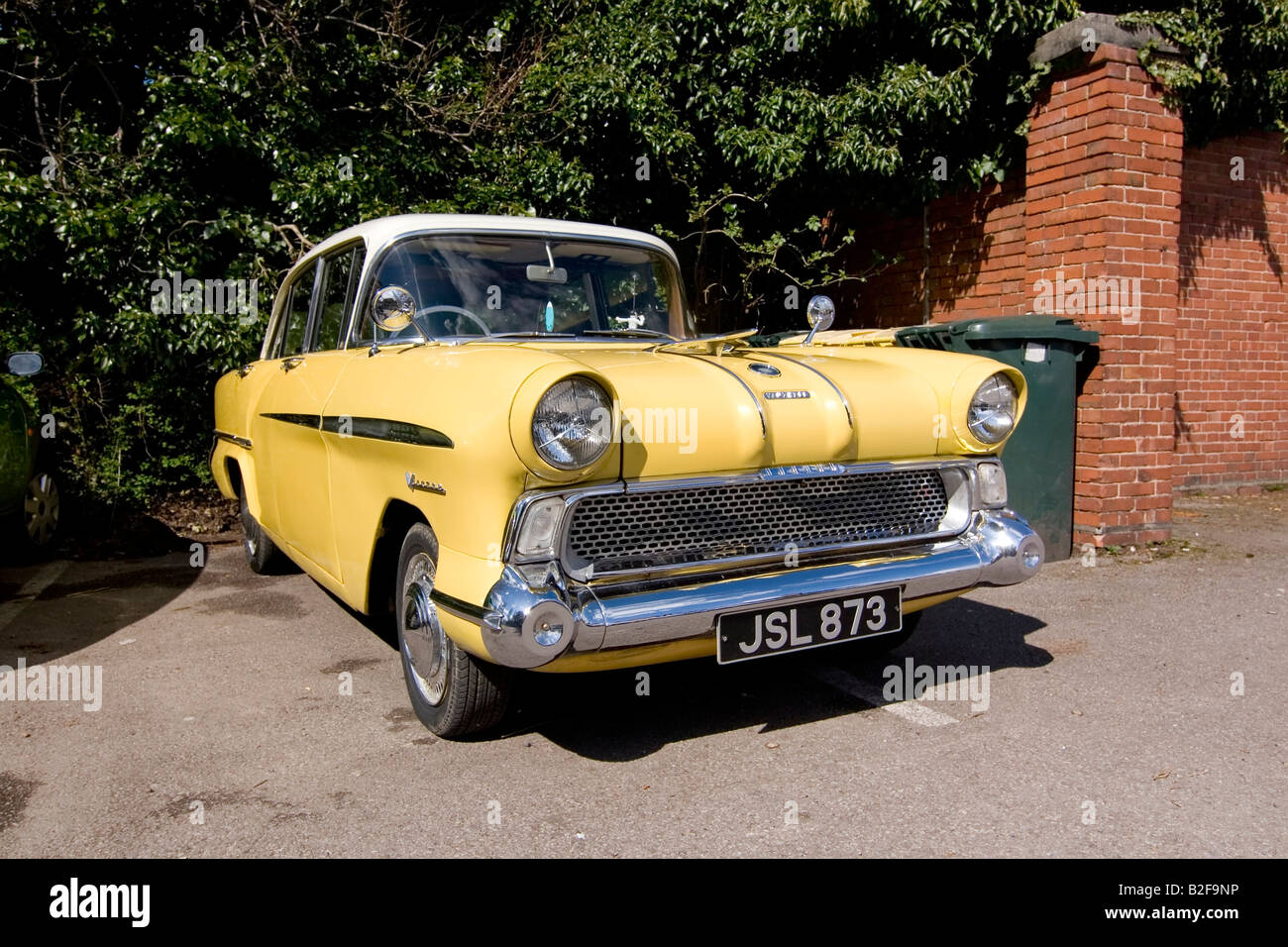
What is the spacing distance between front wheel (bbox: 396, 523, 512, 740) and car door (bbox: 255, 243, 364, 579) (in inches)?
23.3

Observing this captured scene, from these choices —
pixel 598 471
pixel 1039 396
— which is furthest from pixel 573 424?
pixel 1039 396

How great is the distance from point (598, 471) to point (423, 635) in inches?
37.2

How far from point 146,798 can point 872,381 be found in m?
2.52

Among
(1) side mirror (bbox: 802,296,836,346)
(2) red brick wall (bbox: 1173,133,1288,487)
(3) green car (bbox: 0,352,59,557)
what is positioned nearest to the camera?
(1) side mirror (bbox: 802,296,836,346)

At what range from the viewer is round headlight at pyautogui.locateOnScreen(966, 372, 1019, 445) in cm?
329

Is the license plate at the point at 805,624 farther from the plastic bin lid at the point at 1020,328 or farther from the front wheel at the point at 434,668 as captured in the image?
the plastic bin lid at the point at 1020,328

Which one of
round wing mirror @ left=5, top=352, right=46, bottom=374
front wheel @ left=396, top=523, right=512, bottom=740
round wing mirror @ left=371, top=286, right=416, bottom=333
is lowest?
front wheel @ left=396, top=523, right=512, bottom=740

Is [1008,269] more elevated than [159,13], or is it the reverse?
[159,13]

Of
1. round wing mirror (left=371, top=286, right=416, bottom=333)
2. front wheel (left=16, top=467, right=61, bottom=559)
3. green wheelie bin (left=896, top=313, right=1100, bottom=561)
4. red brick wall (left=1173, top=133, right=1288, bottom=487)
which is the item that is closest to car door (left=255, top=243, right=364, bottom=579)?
round wing mirror (left=371, top=286, right=416, bottom=333)

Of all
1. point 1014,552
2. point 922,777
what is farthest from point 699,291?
point 922,777

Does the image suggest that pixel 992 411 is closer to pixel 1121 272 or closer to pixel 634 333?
pixel 634 333

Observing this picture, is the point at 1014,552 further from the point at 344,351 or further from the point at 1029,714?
the point at 344,351

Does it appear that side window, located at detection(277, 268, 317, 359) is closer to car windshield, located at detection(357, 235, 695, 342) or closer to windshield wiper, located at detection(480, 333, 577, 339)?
car windshield, located at detection(357, 235, 695, 342)

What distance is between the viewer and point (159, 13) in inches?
280
